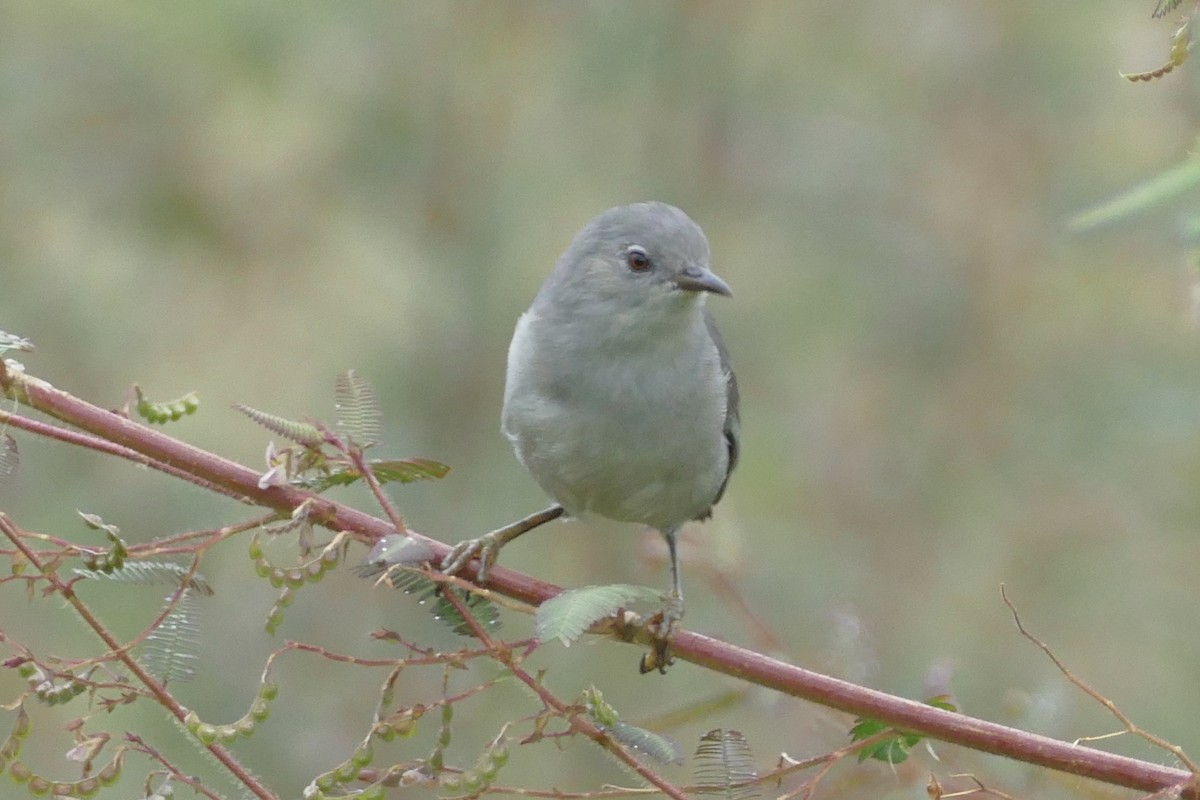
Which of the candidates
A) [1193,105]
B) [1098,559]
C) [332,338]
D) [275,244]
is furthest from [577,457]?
[1098,559]

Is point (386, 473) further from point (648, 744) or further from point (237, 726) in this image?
point (648, 744)

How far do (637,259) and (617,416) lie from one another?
0.54 metres

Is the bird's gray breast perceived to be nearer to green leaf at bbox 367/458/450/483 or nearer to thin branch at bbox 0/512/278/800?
green leaf at bbox 367/458/450/483

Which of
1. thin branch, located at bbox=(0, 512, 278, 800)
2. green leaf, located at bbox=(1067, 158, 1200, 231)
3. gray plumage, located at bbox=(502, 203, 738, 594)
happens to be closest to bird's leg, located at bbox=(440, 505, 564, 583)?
gray plumage, located at bbox=(502, 203, 738, 594)

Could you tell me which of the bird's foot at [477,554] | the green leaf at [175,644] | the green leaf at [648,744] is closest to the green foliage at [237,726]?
the green leaf at [175,644]

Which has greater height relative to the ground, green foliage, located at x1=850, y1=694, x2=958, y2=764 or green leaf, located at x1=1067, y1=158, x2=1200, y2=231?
green leaf, located at x1=1067, y1=158, x2=1200, y2=231

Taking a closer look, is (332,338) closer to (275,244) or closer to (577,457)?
(275,244)

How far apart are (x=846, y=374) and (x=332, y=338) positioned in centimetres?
307

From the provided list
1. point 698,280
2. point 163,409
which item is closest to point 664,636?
point 163,409

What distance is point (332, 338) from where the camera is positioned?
7004 mm

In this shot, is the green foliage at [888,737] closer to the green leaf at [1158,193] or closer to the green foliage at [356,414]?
the green leaf at [1158,193]

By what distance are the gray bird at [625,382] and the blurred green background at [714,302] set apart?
1896 mm

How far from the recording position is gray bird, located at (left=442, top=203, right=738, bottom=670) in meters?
4.45

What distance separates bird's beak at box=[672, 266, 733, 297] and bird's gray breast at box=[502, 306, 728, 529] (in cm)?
Result: 15
